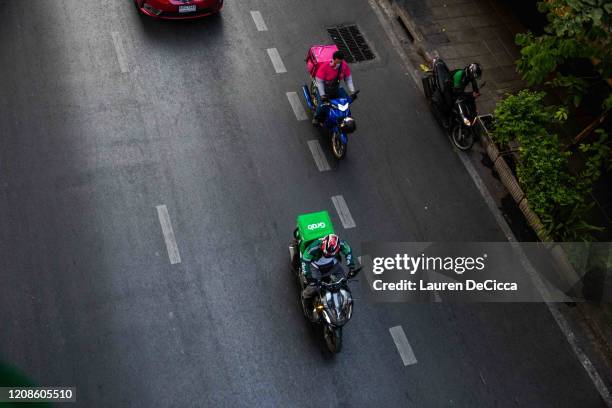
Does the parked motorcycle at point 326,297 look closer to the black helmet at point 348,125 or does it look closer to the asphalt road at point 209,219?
the asphalt road at point 209,219

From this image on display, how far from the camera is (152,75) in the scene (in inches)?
591

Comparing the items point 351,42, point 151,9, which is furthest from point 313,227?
point 151,9

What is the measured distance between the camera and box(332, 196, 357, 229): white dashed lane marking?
13.0 metres

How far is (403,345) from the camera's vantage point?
37.9 ft

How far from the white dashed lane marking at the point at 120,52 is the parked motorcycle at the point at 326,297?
610cm

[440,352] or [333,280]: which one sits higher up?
[333,280]

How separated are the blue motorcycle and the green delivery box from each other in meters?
2.58

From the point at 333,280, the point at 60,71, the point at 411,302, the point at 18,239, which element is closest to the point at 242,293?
the point at 333,280

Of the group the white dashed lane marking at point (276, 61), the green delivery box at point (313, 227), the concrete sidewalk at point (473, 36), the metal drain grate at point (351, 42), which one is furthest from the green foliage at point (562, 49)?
the white dashed lane marking at point (276, 61)

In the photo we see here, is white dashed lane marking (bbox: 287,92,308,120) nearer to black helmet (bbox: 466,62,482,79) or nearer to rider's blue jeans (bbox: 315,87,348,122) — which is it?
rider's blue jeans (bbox: 315,87,348,122)

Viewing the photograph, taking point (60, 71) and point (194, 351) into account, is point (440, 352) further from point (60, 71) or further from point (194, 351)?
point (60, 71)

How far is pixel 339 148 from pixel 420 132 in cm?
210

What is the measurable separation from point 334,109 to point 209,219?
10.8 ft

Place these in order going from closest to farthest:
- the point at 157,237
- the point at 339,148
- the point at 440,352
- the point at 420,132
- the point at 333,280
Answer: the point at 333,280 → the point at 440,352 → the point at 157,237 → the point at 339,148 → the point at 420,132
